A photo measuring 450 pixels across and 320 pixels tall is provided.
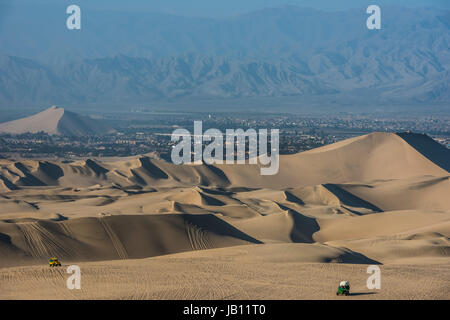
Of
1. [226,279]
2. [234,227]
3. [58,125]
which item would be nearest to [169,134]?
[58,125]

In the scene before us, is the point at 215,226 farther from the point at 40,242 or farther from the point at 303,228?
the point at 40,242

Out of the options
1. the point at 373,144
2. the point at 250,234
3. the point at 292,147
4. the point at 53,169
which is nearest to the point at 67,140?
the point at 292,147

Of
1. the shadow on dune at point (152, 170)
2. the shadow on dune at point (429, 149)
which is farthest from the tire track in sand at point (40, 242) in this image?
the shadow on dune at point (429, 149)

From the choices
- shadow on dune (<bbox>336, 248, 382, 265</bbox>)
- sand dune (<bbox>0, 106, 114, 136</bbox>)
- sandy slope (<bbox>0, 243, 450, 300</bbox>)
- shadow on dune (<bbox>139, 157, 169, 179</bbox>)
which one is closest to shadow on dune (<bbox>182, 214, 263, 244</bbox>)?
shadow on dune (<bbox>336, 248, 382, 265</bbox>)

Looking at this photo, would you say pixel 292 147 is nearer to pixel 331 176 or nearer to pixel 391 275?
pixel 331 176

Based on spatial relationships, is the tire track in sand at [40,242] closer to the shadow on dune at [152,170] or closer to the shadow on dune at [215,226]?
the shadow on dune at [215,226]
